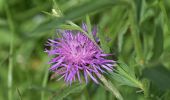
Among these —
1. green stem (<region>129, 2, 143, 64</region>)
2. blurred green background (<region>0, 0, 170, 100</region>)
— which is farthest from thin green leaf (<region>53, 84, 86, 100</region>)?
green stem (<region>129, 2, 143, 64</region>)

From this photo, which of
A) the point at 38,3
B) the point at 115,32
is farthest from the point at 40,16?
the point at 115,32

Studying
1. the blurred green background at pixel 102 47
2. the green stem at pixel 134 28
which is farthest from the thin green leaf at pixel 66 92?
the green stem at pixel 134 28

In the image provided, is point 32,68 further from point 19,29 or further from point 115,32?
point 115,32

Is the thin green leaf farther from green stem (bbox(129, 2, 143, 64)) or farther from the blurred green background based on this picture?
green stem (bbox(129, 2, 143, 64))

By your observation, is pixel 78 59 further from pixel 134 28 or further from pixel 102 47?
pixel 134 28

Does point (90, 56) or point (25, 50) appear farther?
point (25, 50)

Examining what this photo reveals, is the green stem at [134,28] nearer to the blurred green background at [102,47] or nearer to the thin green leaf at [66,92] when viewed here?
the blurred green background at [102,47]
